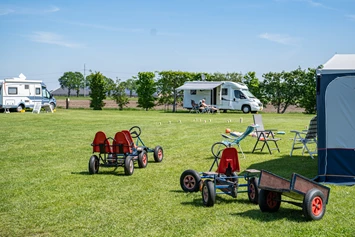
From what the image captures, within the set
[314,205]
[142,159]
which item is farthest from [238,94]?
[314,205]

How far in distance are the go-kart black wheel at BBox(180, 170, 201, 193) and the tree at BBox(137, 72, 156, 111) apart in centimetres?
2932

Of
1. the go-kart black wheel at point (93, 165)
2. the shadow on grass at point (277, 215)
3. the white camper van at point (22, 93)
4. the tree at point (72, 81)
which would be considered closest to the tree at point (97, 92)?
the white camper van at point (22, 93)

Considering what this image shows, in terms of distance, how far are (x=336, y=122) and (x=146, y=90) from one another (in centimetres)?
2910

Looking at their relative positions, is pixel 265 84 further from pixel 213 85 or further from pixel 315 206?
pixel 315 206

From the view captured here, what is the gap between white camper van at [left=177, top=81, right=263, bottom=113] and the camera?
32.4 meters

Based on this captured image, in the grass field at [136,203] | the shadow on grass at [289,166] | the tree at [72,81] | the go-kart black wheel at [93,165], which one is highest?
the tree at [72,81]

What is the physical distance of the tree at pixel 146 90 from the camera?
36.7m

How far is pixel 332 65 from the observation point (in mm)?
8281

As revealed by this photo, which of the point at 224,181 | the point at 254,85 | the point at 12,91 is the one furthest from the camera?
the point at 254,85

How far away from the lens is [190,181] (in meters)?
7.37

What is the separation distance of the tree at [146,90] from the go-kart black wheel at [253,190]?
30.0 metres

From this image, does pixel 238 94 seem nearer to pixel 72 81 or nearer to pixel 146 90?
pixel 146 90

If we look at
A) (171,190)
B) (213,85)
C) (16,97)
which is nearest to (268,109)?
(213,85)

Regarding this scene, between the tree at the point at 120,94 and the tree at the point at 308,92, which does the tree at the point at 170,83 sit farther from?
the tree at the point at 308,92
